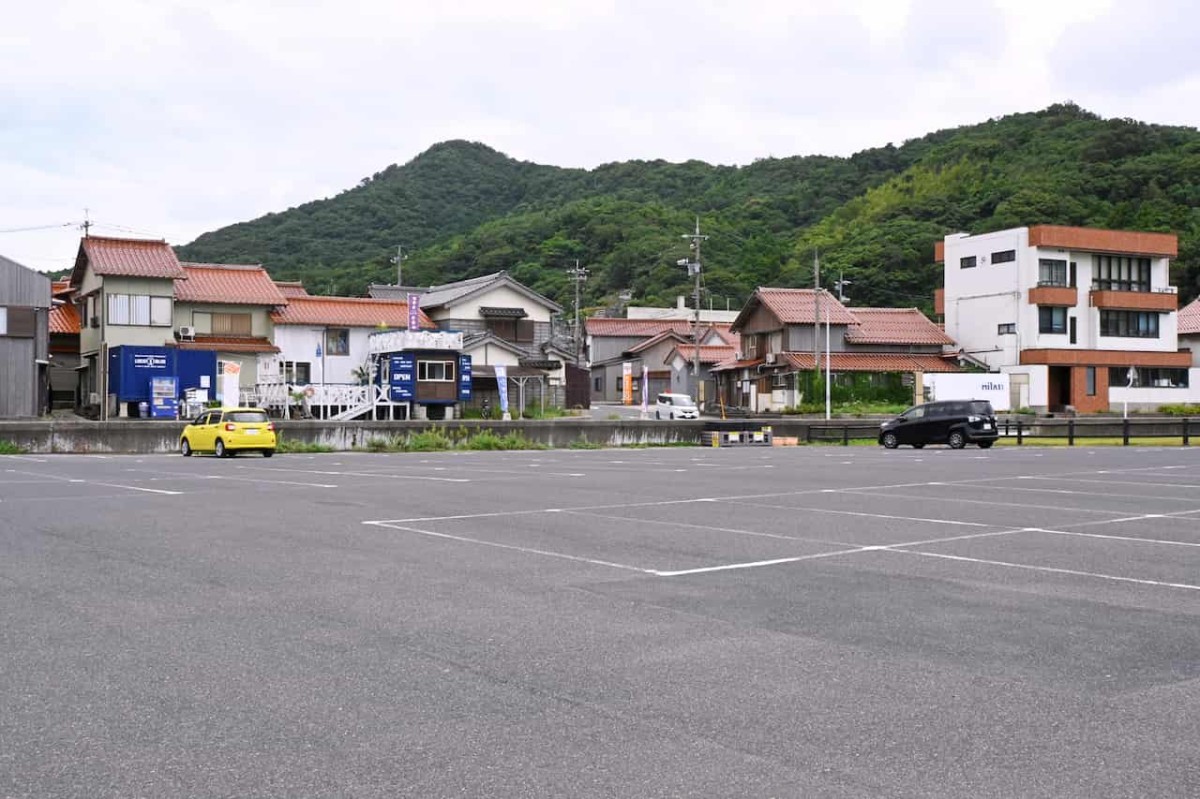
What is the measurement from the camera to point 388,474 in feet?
76.5

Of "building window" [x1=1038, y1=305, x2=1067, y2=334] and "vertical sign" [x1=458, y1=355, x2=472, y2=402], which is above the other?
"building window" [x1=1038, y1=305, x2=1067, y2=334]

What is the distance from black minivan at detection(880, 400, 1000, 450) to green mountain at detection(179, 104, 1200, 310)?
1706 inches

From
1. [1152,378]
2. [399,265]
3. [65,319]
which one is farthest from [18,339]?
[1152,378]

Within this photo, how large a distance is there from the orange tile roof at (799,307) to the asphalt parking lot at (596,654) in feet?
158

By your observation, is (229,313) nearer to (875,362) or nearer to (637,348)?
(875,362)

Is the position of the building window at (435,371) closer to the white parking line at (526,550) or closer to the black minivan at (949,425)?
the black minivan at (949,425)

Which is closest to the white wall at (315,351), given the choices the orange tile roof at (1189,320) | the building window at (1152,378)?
the building window at (1152,378)

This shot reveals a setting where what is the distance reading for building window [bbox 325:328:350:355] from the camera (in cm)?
5788

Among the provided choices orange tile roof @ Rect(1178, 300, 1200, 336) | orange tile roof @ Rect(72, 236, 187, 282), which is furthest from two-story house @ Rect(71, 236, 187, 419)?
orange tile roof @ Rect(1178, 300, 1200, 336)

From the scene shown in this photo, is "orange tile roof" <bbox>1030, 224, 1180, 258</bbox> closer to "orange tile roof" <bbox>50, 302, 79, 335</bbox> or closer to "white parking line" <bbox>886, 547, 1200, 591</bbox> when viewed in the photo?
"orange tile roof" <bbox>50, 302, 79, 335</bbox>

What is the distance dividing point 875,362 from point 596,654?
5805 cm

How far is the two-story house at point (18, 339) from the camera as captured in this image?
47.9m

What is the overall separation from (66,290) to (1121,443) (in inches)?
2085

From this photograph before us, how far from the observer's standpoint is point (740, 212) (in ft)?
352
